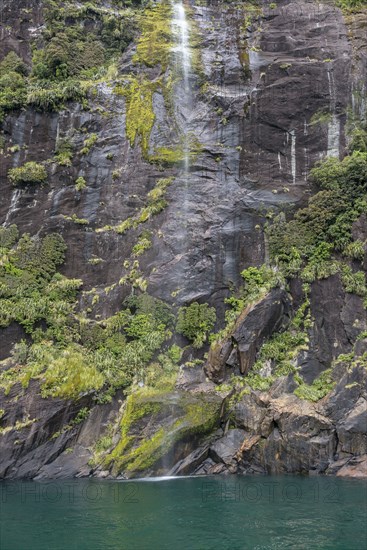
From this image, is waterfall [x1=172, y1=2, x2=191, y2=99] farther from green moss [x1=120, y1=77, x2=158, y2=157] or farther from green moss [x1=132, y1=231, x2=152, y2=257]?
green moss [x1=132, y1=231, x2=152, y2=257]

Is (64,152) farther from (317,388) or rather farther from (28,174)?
(317,388)

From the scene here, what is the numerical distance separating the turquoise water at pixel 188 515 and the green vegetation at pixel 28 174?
18147 millimetres

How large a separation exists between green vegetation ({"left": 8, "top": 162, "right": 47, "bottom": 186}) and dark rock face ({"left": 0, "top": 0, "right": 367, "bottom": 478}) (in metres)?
0.61

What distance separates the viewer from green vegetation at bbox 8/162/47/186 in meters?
30.6

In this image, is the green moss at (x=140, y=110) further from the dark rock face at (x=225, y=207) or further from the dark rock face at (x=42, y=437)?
the dark rock face at (x=42, y=437)

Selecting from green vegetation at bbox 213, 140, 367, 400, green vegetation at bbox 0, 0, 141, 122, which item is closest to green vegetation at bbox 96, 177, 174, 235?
green vegetation at bbox 213, 140, 367, 400

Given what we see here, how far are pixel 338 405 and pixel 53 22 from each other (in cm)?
3343

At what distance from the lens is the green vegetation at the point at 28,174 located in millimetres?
30625

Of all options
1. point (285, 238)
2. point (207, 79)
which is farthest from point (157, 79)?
point (285, 238)

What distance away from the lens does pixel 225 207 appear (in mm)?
30391

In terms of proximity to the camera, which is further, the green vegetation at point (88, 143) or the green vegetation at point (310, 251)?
the green vegetation at point (88, 143)

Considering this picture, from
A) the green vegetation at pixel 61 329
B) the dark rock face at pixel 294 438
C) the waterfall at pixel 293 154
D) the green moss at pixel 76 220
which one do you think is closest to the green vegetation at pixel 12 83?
the green moss at pixel 76 220

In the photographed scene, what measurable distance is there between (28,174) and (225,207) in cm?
1261

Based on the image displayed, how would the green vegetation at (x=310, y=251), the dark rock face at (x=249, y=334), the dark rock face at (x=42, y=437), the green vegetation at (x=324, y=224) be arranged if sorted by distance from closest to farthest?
the dark rock face at (x=42, y=437), the dark rock face at (x=249, y=334), the green vegetation at (x=310, y=251), the green vegetation at (x=324, y=224)
